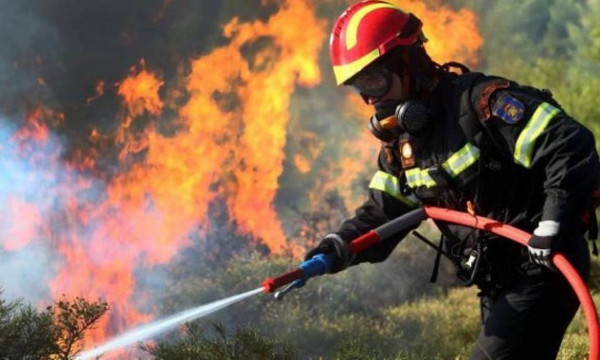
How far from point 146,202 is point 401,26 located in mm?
5495

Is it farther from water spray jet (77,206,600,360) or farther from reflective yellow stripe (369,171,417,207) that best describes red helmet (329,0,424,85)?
water spray jet (77,206,600,360)

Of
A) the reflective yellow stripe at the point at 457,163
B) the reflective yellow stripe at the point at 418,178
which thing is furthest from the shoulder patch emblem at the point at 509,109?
the reflective yellow stripe at the point at 418,178

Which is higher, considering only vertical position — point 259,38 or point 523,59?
point 523,59

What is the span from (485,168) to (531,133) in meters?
0.29

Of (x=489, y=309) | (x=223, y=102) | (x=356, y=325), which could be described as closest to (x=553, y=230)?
(x=489, y=309)

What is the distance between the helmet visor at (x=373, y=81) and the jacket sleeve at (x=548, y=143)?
51 cm

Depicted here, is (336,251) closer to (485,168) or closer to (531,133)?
(485,168)

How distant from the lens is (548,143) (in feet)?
10.4

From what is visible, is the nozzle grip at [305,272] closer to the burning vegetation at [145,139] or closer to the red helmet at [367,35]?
the red helmet at [367,35]

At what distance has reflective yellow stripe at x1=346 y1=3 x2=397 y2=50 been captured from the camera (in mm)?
3691

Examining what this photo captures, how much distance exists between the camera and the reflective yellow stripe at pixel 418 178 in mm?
3558

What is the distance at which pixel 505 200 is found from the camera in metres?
3.46

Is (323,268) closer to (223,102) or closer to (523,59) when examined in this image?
(223,102)

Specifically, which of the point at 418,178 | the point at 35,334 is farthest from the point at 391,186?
the point at 35,334
